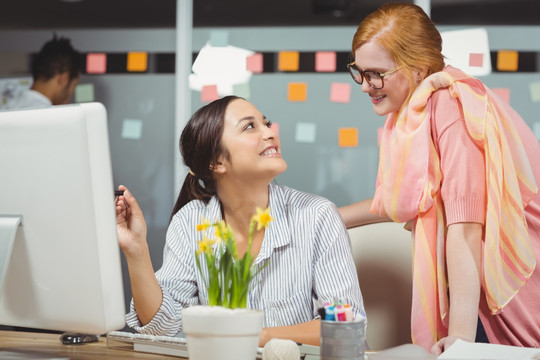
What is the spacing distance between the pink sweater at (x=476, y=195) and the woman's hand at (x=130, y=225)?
27.6 inches

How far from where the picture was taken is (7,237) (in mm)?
1096

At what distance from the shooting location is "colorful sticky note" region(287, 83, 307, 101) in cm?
368

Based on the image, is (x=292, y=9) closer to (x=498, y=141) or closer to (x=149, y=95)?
(x=149, y=95)

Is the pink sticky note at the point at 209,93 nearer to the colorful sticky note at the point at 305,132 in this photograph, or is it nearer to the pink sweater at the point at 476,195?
the colorful sticky note at the point at 305,132

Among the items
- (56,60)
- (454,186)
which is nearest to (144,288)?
(454,186)

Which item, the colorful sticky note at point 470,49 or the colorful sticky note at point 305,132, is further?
the colorful sticky note at point 305,132

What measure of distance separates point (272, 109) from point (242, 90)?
0.21 meters

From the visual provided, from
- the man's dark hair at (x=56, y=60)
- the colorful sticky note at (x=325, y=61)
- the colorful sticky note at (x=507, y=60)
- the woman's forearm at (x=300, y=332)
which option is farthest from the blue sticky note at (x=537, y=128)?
the man's dark hair at (x=56, y=60)

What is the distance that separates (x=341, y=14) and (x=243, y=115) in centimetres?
204

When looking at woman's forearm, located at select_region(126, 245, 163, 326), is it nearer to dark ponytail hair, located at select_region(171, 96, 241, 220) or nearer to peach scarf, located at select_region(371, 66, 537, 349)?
dark ponytail hair, located at select_region(171, 96, 241, 220)

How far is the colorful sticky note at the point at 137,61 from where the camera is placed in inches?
153

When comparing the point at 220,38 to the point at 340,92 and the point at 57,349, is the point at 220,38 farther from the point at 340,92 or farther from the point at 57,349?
the point at 57,349

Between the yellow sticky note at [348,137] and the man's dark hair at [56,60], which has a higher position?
the man's dark hair at [56,60]

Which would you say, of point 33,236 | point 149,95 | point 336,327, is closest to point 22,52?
point 149,95
